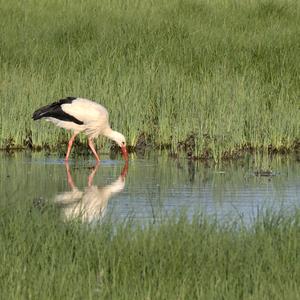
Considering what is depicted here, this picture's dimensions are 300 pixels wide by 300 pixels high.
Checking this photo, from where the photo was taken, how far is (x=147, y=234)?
705 cm

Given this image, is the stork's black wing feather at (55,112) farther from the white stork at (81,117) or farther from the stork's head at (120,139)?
the stork's head at (120,139)

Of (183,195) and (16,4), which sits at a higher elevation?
(16,4)

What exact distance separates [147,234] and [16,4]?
1419cm

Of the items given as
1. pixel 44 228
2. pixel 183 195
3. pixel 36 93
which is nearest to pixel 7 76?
pixel 36 93

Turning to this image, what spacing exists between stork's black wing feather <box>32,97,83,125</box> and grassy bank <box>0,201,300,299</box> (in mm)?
5981

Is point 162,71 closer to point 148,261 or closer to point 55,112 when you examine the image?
point 55,112

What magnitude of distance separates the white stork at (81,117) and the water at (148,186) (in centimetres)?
33

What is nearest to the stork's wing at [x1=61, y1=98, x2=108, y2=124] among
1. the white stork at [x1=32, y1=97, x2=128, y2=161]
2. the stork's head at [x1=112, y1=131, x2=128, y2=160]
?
the white stork at [x1=32, y1=97, x2=128, y2=161]

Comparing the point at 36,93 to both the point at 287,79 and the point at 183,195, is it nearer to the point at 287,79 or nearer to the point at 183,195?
the point at 287,79

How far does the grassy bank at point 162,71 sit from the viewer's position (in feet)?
46.4

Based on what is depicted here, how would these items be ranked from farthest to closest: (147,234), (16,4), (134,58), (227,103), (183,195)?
(16,4) < (134,58) < (227,103) < (183,195) < (147,234)

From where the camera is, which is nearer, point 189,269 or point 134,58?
point 189,269

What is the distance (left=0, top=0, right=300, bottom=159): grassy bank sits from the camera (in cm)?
1413

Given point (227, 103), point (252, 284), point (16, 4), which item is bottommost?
point (252, 284)
